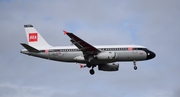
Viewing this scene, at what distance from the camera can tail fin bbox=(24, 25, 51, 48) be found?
68.6 metres

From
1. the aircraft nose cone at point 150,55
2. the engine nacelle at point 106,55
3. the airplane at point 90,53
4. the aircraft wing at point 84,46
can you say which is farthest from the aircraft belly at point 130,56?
the aircraft wing at point 84,46

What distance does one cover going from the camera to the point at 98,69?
231 ft

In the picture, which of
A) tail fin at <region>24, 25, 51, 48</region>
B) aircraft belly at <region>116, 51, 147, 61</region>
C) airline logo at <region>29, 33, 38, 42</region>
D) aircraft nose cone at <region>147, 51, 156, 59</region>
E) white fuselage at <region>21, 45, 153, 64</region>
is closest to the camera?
aircraft belly at <region>116, 51, 147, 61</region>

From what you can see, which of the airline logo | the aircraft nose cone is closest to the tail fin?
the airline logo

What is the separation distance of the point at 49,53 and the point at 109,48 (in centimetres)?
940

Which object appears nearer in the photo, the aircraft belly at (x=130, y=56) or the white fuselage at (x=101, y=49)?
the aircraft belly at (x=130, y=56)

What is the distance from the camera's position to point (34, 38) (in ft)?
232

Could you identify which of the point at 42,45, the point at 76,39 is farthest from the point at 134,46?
the point at 42,45

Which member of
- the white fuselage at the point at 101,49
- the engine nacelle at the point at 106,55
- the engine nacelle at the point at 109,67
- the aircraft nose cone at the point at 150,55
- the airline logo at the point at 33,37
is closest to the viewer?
the engine nacelle at the point at 106,55

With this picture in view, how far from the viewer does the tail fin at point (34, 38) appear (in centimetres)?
6862

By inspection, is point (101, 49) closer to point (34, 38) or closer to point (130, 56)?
point (130, 56)

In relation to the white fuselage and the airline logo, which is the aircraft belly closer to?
the white fuselage

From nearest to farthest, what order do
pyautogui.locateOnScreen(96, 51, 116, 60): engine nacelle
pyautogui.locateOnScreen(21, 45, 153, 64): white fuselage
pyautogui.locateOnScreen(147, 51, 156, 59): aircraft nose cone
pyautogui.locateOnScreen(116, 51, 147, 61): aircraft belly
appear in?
pyautogui.locateOnScreen(96, 51, 116, 60): engine nacelle < pyautogui.locateOnScreen(116, 51, 147, 61): aircraft belly < pyautogui.locateOnScreen(21, 45, 153, 64): white fuselage < pyautogui.locateOnScreen(147, 51, 156, 59): aircraft nose cone

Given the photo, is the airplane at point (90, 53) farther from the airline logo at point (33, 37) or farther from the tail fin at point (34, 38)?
the airline logo at point (33, 37)
